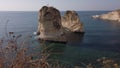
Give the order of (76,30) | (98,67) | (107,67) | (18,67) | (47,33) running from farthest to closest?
(76,30) < (47,33) < (98,67) < (107,67) < (18,67)

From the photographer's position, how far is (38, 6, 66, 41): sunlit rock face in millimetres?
49156

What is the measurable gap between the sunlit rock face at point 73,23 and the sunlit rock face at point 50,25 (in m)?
16.0

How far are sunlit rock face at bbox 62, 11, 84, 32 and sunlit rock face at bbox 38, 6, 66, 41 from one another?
630 inches

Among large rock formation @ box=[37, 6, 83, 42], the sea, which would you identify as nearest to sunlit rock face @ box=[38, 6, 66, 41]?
large rock formation @ box=[37, 6, 83, 42]

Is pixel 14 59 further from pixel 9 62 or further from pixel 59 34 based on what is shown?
pixel 59 34

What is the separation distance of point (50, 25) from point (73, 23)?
18.3m

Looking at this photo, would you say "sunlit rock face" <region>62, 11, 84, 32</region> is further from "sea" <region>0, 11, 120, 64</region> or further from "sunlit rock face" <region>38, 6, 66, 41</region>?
"sunlit rock face" <region>38, 6, 66, 41</region>

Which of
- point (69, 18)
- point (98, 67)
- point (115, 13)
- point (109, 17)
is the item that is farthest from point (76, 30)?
point (109, 17)

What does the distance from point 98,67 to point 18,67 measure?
20.5 meters

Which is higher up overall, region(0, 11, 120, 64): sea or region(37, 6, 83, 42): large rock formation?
region(37, 6, 83, 42): large rock formation

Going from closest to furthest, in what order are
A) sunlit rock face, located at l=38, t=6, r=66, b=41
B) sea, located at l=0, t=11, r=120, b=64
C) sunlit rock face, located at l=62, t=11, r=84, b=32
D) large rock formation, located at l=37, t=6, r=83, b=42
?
sea, located at l=0, t=11, r=120, b=64, large rock formation, located at l=37, t=6, r=83, b=42, sunlit rock face, located at l=38, t=6, r=66, b=41, sunlit rock face, located at l=62, t=11, r=84, b=32

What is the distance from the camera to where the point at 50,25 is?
1966 inches

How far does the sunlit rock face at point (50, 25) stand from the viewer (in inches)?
1935

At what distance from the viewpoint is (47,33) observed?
4947 cm
